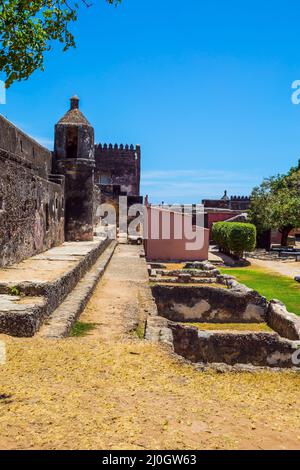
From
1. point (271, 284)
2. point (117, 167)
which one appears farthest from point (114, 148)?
point (271, 284)

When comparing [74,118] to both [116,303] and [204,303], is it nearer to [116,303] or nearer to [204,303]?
[204,303]

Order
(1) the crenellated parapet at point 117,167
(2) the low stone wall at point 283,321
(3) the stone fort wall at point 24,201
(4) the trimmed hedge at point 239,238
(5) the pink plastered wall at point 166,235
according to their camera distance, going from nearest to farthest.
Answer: (3) the stone fort wall at point 24,201 → (2) the low stone wall at point 283,321 → (5) the pink plastered wall at point 166,235 → (4) the trimmed hedge at point 239,238 → (1) the crenellated parapet at point 117,167

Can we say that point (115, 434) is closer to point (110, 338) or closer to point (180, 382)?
point (180, 382)

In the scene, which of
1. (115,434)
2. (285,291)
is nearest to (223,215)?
(285,291)

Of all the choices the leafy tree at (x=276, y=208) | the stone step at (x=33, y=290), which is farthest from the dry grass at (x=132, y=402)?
the leafy tree at (x=276, y=208)

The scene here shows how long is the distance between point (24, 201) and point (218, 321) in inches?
290

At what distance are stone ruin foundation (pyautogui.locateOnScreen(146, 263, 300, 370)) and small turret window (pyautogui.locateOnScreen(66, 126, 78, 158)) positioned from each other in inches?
211

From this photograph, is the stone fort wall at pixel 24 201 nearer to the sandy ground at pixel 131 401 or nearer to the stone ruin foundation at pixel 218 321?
the stone ruin foundation at pixel 218 321

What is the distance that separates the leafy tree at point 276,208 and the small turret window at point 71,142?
22725mm

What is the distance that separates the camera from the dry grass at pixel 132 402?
10.6 ft

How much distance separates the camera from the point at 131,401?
3896 millimetres

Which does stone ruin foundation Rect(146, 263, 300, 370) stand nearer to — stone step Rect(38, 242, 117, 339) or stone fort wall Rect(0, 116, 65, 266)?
stone step Rect(38, 242, 117, 339)

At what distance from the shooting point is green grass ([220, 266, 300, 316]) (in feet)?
54.3

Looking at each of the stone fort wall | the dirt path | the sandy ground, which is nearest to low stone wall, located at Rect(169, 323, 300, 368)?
the dirt path
